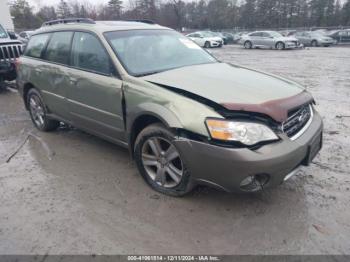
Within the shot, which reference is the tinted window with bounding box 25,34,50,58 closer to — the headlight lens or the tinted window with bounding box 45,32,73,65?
the tinted window with bounding box 45,32,73,65

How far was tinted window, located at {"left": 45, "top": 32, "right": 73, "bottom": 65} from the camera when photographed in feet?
14.6

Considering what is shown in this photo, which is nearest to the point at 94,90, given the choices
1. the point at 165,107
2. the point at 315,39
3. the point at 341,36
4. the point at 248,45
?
the point at 165,107

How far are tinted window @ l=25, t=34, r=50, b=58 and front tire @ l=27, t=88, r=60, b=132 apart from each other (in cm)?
62

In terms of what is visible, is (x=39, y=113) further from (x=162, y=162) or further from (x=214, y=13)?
(x=214, y=13)

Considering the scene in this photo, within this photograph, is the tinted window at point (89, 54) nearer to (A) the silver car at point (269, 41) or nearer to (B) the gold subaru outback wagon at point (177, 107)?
(B) the gold subaru outback wagon at point (177, 107)

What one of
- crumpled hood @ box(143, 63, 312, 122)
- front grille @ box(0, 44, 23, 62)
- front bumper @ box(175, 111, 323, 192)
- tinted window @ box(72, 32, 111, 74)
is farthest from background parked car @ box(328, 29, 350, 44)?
front bumper @ box(175, 111, 323, 192)

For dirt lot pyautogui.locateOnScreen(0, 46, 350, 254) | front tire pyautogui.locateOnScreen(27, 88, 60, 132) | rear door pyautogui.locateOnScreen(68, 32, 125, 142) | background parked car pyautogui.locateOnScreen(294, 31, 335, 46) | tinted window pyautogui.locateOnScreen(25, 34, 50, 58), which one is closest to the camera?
dirt lot pyautogui.locateOnScreen(0, 46, 350, 254)

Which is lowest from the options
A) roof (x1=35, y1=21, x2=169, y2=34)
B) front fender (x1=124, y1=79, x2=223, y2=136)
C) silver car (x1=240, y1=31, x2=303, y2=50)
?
silver car (x1=240, y1=31, x2=303, y2=50)

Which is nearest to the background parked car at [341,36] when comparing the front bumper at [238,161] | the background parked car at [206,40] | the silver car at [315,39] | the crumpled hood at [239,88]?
the silver car at [315,39]

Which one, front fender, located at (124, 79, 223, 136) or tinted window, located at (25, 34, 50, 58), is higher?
tinted window, located at (25, 34, 50, 58)

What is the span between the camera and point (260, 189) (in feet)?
9.27

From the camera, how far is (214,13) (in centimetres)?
6009

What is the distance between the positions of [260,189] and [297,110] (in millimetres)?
896

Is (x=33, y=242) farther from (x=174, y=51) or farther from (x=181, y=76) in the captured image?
(x=174, y=51)
